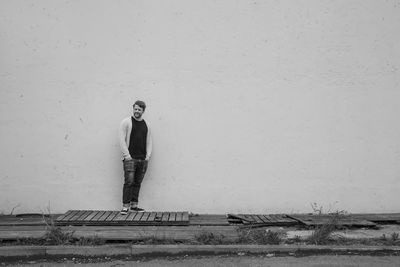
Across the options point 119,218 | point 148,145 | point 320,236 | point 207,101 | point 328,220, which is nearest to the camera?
point 320,236

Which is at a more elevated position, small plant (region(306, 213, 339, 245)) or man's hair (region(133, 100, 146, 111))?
man's hair (region(133, 100, 146, 111))

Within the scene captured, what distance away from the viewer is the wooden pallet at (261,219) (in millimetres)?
6863

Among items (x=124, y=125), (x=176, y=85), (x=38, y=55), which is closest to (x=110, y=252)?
(x=124, y=125)

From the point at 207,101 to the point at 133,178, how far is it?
1.70 m

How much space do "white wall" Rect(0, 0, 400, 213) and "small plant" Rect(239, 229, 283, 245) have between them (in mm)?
1679

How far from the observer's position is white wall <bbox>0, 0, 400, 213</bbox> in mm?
7508

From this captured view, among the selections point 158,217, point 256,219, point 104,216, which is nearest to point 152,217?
point 158,217

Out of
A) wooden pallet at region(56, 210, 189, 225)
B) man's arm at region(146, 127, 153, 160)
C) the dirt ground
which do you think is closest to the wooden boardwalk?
wooden pallet at region(56, 210, 189, 225)

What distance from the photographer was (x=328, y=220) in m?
6.92

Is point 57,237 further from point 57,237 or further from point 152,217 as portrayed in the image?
point 152,217

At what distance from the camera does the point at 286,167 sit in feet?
25.4

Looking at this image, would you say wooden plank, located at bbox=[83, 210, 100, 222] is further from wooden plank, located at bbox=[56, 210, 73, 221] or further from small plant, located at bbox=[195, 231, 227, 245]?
small plant, located at bbox=[195, 231, 227, 245]

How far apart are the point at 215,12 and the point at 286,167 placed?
277cm

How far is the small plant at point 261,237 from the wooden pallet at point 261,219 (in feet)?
2.56
